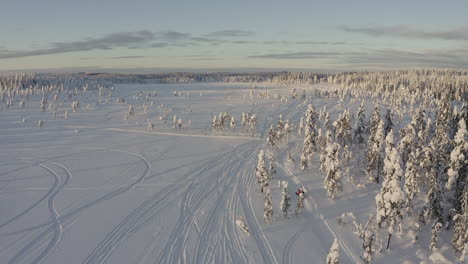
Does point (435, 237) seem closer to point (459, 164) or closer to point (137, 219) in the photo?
point (459, 164)

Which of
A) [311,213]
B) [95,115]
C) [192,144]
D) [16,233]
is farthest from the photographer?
[95,115]

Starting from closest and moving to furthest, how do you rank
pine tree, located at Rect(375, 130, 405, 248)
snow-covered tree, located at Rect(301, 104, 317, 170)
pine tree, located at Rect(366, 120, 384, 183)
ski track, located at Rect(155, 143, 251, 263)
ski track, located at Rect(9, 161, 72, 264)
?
ski track, located at Rect(9, 161, 72, 264)
ski track, located at Rect(155, 143, 251, 263)
pine tree, located at Rect(375, 130, 405, 248)
pine tree, located at Rect(366, 120, 384, 183)
snow-covered tree, located at Rect(301, 104, 317, 170)

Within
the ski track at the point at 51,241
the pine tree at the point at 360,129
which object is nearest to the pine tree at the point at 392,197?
the pine tree at the point at 360,129

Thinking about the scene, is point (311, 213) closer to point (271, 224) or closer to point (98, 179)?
point (271, 224)

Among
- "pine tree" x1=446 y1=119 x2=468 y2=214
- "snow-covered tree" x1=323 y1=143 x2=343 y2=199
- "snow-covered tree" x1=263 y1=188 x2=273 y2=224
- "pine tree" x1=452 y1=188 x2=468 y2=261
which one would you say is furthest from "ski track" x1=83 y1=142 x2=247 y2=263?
"pine tree" x1=446 y1=119 x2=468 y2=214

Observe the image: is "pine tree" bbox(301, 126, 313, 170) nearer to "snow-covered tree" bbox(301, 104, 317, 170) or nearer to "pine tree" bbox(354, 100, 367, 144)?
"snow-covered tree" bbox(301, 104, 317, 170)

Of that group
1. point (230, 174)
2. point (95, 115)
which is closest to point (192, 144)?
point (230, 174)
